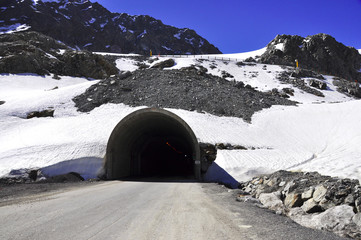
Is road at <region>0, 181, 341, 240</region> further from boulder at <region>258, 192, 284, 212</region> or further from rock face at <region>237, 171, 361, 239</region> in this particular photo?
boulder at <region>258, 192, 284, 212</region>

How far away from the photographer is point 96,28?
15012cm

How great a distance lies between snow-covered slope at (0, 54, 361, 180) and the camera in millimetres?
14805

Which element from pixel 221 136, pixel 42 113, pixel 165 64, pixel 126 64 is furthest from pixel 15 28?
pixel 221 136

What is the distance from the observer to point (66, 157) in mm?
15477

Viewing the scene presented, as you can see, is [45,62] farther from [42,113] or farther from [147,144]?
[147,144]

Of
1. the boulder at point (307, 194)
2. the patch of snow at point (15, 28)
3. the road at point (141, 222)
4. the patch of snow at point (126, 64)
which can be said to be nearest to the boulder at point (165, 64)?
the patch of snow at point (126, 64)

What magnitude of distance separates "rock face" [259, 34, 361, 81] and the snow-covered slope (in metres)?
67.3

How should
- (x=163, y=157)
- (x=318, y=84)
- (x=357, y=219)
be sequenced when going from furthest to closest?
1. (x=318, y=84)
2. (x=163, y=157)
3. (x=357, y=219)

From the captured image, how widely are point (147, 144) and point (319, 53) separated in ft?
309

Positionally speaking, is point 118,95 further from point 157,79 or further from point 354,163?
point 354,163

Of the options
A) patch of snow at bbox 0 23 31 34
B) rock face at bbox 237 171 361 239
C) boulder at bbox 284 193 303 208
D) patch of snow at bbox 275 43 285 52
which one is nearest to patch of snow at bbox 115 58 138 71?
patch of snow at bbox 275 43 285 52

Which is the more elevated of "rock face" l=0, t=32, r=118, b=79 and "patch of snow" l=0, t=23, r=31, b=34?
"patch of snow" l=0, t=23, r=31, b=34

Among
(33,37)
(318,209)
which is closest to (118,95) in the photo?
(318,209)

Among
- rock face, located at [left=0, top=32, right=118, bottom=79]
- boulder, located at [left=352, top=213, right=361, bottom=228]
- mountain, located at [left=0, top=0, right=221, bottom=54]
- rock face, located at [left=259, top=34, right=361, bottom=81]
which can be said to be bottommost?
boulder, located at [left=352, top=213, right=361, bottom=228]
